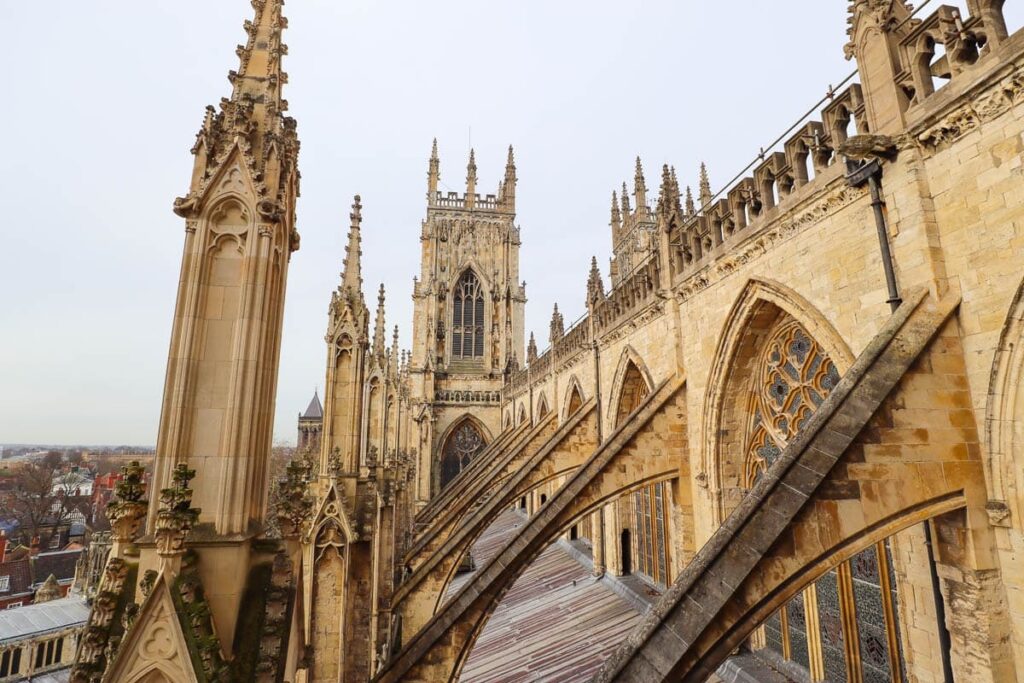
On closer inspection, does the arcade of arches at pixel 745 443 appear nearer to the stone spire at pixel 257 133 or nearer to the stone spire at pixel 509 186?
the stone spire at pixel 257 133

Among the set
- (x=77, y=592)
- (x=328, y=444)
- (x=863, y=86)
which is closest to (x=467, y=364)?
(x=77, y=592)

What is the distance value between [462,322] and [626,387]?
26.1 m

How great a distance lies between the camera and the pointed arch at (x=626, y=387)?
12.1m

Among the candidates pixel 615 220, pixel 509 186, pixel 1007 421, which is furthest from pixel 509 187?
pixel 1007 421

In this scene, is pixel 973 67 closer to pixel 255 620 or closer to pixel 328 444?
pixel 255 620

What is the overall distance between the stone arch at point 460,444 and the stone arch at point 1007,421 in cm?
3073

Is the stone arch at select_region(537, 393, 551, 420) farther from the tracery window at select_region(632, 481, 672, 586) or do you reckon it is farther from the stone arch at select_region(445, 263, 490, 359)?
the stone arch at select_region(445, 263, 490, 359)

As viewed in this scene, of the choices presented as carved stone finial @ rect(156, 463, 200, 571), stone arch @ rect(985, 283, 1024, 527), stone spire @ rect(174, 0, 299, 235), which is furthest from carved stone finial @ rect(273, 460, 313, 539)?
stone arch @ rect(985, 283, 1024, 527)

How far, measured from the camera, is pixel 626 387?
12.5 metres

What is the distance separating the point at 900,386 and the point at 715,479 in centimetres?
410

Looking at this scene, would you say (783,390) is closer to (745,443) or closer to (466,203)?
(745,443)

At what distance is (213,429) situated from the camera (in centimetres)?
367

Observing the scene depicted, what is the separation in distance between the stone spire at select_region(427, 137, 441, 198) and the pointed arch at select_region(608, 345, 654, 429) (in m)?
31.5

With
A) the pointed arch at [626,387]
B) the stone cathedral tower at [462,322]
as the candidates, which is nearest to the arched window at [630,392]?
the pointed arch at [626,387]
